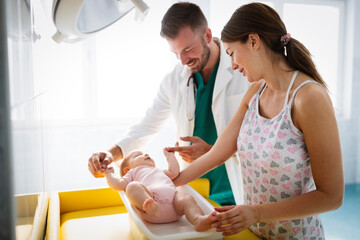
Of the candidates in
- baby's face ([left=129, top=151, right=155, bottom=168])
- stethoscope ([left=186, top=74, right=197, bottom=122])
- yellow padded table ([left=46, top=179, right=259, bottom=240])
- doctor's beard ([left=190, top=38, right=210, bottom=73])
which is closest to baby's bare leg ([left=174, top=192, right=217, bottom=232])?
yellow padded table ([left=46, top=179, right=259, bottom=240])

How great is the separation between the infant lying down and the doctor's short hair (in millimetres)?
636

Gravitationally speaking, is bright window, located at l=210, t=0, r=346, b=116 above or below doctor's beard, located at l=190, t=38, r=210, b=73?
above

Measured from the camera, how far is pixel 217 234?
84 cm

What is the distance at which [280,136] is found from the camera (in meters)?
0.94

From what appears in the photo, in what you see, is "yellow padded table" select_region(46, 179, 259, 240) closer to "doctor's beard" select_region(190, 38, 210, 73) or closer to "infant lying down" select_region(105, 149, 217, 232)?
"infant lying down" select_region(105, 149, 217, 232)

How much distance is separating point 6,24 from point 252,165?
824mm

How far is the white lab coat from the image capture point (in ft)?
5.23

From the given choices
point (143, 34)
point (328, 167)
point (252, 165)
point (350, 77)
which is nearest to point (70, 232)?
point (252, 165)

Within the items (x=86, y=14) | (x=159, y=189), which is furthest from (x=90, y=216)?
(x=86, y=14)

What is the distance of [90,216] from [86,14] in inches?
26.3

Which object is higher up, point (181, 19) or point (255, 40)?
point (181, 19)

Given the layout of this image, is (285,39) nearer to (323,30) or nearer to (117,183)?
(117,183)

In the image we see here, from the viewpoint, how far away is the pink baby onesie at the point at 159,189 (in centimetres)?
99

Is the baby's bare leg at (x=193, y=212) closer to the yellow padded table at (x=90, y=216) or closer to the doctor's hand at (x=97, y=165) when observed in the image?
the yellow padded table at (x=90, y=216)
